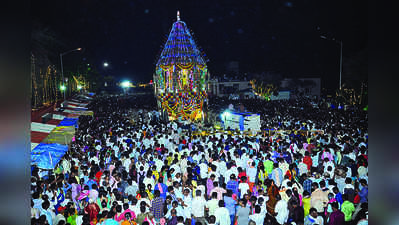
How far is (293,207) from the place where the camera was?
5496 millimetres

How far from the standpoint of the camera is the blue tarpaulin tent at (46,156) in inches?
355

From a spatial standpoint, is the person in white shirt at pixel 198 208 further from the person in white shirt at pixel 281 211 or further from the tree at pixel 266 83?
the tree at pixel 266 83

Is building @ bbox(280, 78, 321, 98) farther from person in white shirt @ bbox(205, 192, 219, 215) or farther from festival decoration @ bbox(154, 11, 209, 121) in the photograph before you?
person in white shirt @ bbox(205, 192, 219, 215)

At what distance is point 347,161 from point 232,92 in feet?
136

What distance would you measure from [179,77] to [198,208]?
14632 millimetres

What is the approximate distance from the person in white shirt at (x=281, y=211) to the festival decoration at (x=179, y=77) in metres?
13.7

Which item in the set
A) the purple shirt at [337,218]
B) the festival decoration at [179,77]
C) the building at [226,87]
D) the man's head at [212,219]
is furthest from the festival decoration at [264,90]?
the man's head at [212,219]

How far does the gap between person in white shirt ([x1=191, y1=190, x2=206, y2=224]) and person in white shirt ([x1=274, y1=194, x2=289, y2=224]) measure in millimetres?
1376

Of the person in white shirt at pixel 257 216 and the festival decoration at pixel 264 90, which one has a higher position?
the festival decoration at pixel 264 90

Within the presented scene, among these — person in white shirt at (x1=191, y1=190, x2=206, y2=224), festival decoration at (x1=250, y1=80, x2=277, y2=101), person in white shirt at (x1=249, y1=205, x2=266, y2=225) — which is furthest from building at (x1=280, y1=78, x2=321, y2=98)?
person in white shirt at (x1=249, y1=205, x2=266, y2=225)

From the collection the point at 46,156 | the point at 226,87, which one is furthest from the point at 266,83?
the point at 46,156
